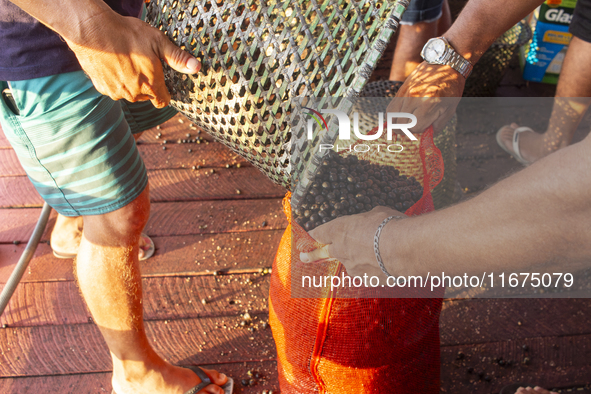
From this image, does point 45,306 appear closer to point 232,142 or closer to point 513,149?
point 232,142

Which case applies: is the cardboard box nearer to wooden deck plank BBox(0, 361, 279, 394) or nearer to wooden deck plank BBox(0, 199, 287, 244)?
wooden deck plank BBox(0, 199, 287, 244)

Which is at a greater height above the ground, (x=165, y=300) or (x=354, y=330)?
(x=354, y=330)

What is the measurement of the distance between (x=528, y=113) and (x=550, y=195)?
167 centimetres

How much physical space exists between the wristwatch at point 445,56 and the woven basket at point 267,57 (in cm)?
29

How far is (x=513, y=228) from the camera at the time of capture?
21.7 inches

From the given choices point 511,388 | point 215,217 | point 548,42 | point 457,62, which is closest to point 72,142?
point 215,217

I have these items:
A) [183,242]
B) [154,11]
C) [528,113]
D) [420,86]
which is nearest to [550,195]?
[420,86]

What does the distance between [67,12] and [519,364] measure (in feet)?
4.62

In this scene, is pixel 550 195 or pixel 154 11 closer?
pixel 550 195

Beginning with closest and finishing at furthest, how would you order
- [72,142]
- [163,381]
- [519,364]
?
1. [72,142]
2. [163,381]
3. [519,364]

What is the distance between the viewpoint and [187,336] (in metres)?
1.29

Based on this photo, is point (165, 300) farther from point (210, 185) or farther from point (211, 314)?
point (210, 185)

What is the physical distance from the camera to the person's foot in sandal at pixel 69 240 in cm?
142

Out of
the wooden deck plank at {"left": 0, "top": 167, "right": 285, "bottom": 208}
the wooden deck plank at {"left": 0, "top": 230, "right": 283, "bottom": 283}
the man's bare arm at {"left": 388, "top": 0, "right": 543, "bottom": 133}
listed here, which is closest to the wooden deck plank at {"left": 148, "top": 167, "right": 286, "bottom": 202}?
the wooden deck plank at {"left": 0, "top": 167, "right": 285, "bottom": 208}
